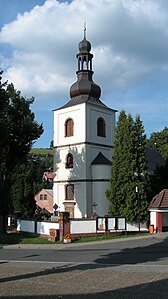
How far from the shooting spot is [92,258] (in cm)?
1842

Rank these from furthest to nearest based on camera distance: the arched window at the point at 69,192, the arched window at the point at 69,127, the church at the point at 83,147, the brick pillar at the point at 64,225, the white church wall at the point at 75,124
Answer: the arched window at the point at 69,127 < the arched window at the point at 69,192 < the white church wall at the point at 75,124 < the church at the point at 83,147 < the brick pillar at the point at 64,225

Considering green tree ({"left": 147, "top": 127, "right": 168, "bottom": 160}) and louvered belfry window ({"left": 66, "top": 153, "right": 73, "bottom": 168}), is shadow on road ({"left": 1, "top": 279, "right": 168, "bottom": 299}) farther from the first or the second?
green tree ({"left": 147, "top": 127, "right": 168, "bottom": 160})

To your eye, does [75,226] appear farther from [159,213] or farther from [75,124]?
[75,124]

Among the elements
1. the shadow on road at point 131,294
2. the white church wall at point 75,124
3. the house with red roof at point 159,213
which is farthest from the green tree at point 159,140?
the shadow on road at point 131,294

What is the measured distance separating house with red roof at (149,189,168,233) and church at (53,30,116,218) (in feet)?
23.0

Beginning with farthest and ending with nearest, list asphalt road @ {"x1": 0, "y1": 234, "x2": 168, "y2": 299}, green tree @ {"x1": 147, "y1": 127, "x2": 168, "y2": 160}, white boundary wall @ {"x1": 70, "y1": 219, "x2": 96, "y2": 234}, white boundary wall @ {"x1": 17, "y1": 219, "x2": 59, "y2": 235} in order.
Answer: green tree @ {"x1": 147, "y1": 127, "x2": 168, "y2": 160}
white boundary wall @ {"x1": 17, "y1": 219, "x2": 59, "y2": 235}
white boundary wall @ {"x1": 70, "y1": 219, "x2": 96, "y2": 234}
asphalt road @ {"x1": 0, "y1": 234, "x2": 168, "y2": 299}

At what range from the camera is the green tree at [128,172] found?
110 ft

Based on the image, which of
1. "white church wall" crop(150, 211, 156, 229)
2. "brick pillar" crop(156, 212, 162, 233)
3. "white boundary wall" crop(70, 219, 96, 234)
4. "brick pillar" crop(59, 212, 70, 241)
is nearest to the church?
"white church wall" crop(150, 211, 156, 229)

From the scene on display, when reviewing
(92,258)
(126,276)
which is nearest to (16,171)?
(92,258)

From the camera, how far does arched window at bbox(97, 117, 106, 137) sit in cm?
4313

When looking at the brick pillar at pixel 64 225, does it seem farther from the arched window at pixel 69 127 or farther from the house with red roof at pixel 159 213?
the arched window at pixel 69 127

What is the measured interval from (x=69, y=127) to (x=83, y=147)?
11.5 feet

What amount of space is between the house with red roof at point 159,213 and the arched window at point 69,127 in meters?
13.1

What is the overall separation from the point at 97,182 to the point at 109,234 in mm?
10524
